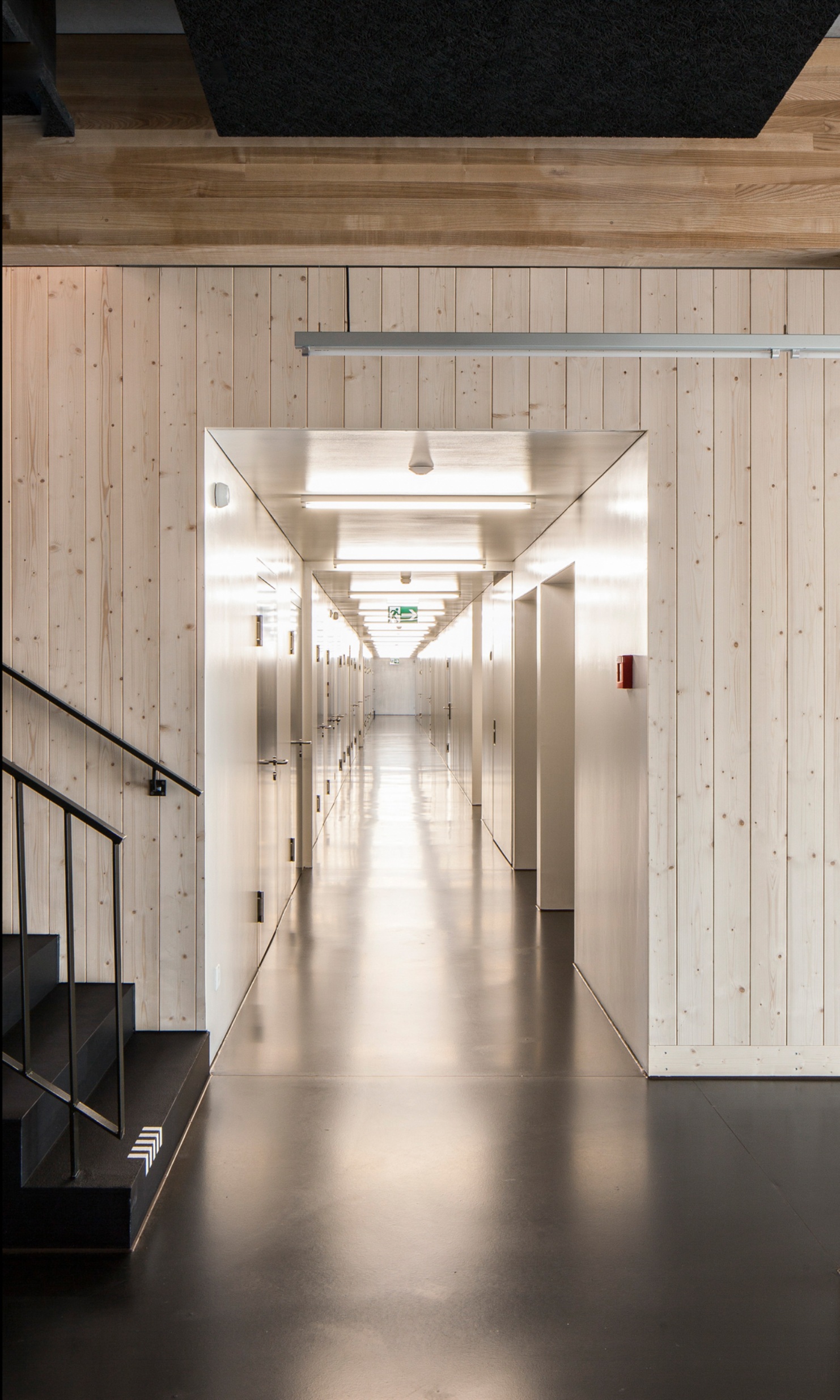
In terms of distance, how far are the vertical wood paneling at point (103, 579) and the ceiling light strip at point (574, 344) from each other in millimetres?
1416

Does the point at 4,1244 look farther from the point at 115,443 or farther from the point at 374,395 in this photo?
the point at 374,395

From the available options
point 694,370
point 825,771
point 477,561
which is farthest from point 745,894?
point 477,561

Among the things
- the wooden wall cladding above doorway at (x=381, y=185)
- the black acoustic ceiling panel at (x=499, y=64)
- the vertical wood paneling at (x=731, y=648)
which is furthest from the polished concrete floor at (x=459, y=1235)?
the black acoustic ceiling panel at (x=499, y=64)

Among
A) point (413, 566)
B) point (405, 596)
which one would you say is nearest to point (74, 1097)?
point (413, 566)

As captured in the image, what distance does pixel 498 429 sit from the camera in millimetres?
3805

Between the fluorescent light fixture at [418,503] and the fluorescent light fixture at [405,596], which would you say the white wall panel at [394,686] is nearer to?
the fluorescent light fixture at [405,596]

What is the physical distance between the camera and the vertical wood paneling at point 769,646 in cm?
386

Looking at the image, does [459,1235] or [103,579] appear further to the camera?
[103,579]

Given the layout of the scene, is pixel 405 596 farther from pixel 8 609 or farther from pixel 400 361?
pixel 8 609

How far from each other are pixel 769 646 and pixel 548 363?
1.45 m

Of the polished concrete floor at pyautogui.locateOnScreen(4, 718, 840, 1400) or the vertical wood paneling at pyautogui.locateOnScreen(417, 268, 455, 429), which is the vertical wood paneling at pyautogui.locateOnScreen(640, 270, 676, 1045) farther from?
the vertical wood paneling at pyautogui.locateOnScreen(417, 268, 455, 429)

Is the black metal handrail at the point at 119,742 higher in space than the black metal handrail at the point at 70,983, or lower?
higher

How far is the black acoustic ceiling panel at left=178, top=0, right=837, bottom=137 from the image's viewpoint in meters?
2.64

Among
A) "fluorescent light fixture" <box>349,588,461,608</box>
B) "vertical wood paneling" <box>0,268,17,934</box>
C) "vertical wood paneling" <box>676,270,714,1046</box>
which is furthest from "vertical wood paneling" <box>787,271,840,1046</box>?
"fluorescent light fixture" <box>349,588,461,608</box>
